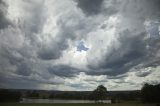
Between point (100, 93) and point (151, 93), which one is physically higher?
point (100, 93)

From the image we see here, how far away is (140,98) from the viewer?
45781 mm

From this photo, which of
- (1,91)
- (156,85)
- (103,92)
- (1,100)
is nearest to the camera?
(1,100)

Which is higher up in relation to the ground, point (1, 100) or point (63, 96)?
point (63, 96)

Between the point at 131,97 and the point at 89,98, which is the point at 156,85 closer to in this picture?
the point at 131,97

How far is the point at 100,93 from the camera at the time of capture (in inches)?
2044

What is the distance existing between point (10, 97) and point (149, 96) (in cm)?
2242

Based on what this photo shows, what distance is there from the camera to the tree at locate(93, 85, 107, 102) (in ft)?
169

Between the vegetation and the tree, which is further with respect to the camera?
the tree

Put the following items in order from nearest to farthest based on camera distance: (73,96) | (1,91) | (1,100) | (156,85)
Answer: (1,100)
(1,91)
(156,85)
(73,96)

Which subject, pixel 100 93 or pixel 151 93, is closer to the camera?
pixel 151 93

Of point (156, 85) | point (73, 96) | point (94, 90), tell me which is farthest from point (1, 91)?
point (73, 96)

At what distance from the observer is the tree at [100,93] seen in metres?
51.6

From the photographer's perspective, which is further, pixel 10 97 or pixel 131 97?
pixel 131 97

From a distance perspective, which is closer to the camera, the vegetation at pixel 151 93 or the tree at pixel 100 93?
the vegetation at pixel 151 93
